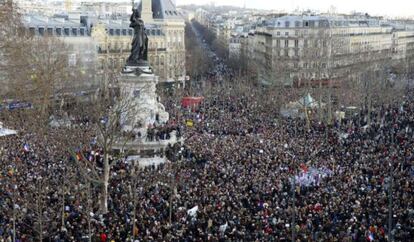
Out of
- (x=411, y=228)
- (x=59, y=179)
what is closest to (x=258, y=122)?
(x=59, y=179)

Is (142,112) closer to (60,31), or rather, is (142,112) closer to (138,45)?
(138,45)

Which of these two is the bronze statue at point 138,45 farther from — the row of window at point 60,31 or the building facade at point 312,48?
the building facade at point 312,48

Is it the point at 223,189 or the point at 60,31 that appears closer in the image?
the point at 223,189

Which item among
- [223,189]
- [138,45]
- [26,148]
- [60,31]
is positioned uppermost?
[138,45]

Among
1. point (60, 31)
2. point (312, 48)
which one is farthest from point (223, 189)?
point (312, 48)

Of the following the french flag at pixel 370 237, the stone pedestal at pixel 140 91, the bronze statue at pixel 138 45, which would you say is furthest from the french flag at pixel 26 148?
the french flag at pixel 370 237

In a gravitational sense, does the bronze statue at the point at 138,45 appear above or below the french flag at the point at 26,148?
above
